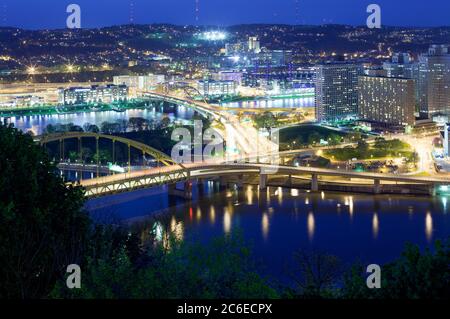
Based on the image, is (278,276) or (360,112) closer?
(278,276)

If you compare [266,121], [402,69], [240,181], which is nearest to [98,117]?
[266,121]

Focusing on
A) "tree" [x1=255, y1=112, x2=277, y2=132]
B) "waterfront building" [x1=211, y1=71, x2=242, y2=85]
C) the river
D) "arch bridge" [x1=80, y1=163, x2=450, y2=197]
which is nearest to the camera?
"arch bridge" [x1=80, y1=163, x2=450, y2=197]

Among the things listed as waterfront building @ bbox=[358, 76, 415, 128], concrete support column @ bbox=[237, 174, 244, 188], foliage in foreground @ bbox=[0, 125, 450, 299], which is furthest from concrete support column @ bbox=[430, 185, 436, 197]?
waterfront building @ bbox=[358, 76, 415, 128]

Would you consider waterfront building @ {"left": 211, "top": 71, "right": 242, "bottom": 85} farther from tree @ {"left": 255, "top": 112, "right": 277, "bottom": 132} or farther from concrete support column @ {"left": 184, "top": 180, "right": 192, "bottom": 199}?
concrete support column @ {"left": 184, "top": 180, "right": 192, "bottom": 199}

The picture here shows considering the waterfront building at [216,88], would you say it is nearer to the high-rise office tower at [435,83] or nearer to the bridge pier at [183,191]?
Result: the high-rise office tower at [435,83]

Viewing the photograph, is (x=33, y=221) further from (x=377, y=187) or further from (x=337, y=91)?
(x=337, y=91)

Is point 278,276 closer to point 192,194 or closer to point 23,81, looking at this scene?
point 192,194
